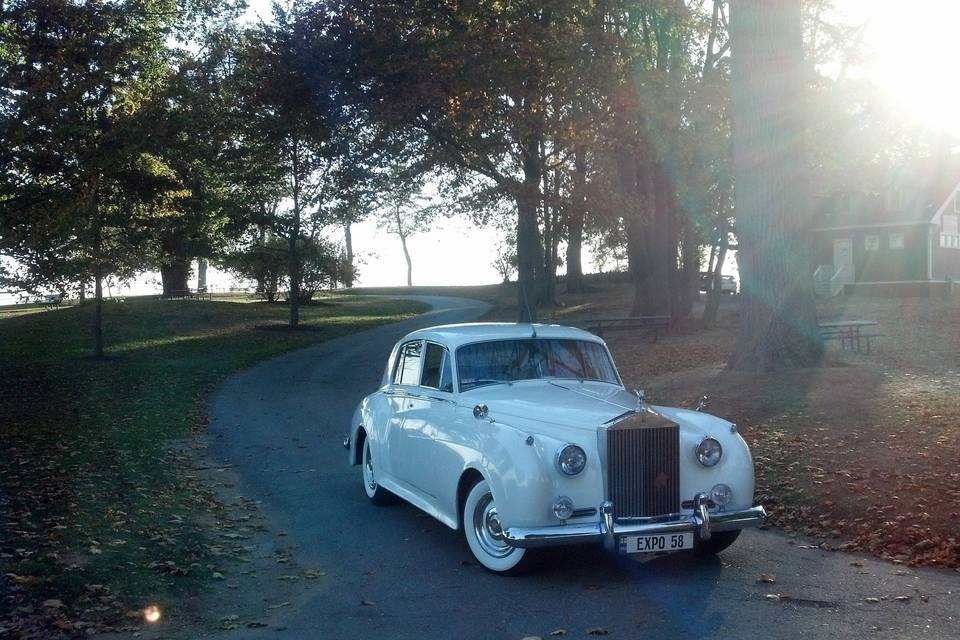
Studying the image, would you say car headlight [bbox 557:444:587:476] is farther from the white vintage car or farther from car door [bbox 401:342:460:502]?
car door [bbox 401:342:460:502]

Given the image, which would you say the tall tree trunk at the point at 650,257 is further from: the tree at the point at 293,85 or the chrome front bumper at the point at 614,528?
the chrome front bumper at the point at 614,528

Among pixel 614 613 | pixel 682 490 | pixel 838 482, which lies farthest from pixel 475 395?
pixel 838 482

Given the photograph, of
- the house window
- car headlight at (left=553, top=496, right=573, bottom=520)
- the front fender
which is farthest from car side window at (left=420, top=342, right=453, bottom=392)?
the house window

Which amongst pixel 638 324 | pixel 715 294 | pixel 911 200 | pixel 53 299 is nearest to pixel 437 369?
pixel 53 299

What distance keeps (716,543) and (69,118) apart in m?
14.3

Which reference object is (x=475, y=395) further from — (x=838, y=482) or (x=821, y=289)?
(x=821, y=289)

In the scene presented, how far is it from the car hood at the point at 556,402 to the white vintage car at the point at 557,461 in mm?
13

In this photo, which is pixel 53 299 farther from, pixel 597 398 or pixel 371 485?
pixel 597 398

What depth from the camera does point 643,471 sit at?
682cm

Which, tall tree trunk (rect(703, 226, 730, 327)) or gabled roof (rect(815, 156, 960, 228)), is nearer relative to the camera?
tall tree trunk (rect(703, 226, 730, 327))

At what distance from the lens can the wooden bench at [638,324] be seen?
26156mm

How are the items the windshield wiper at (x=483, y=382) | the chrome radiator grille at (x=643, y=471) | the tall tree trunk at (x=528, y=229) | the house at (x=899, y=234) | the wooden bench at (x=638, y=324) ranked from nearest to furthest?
the chrome radiator grille at (x=643, y=471) < the windshield wiper at (x=483, y=382) < the tall tree trunk at (x=528, y=229) < the wooden bench at (x=638, y=324) < the house at (x=899, y=234)

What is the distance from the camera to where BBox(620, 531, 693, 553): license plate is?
6590mm

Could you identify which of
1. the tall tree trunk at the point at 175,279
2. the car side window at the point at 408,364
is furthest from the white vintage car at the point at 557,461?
the tall tree trunk at the point at 175,279
